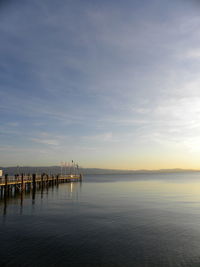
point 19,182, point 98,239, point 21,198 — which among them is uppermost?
point 19,182

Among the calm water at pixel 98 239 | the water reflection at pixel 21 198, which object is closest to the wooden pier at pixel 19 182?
the water reflection at pixel 21 198

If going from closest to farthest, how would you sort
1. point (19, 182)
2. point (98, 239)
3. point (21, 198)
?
1. point (98, 239)
2. point (21, 198)
3. point (19, 182)

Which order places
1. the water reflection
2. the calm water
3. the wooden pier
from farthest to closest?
1. the wooden pier
2. the water reflection
3. the calm water

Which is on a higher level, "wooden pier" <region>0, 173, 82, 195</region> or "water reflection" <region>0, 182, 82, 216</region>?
"wooden pier" <region>0, 173, 82, 195</region>

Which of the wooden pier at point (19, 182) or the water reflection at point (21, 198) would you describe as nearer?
the water reflection at point (21, 198)

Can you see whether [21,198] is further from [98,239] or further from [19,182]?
[98,239]

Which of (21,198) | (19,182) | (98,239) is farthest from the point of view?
(19,182)

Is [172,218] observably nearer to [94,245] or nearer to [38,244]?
[94,245]

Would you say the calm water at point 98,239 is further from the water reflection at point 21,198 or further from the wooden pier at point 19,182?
the wooden pier at point 19,182

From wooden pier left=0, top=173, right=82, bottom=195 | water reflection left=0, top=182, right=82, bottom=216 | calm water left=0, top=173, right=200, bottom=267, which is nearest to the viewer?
calm water left=0, top=173, right=200, bottom=267

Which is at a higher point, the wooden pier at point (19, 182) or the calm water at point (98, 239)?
the wooden pier at point (19, 182)

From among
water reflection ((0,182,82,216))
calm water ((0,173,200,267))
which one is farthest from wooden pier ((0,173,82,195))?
calm water ((0,173,200,267))

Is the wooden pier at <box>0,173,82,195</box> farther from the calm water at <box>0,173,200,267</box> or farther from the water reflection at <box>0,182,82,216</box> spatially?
the calm water at <box>0,173,200,267</box>

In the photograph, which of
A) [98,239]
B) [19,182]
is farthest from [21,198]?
[98,239]
